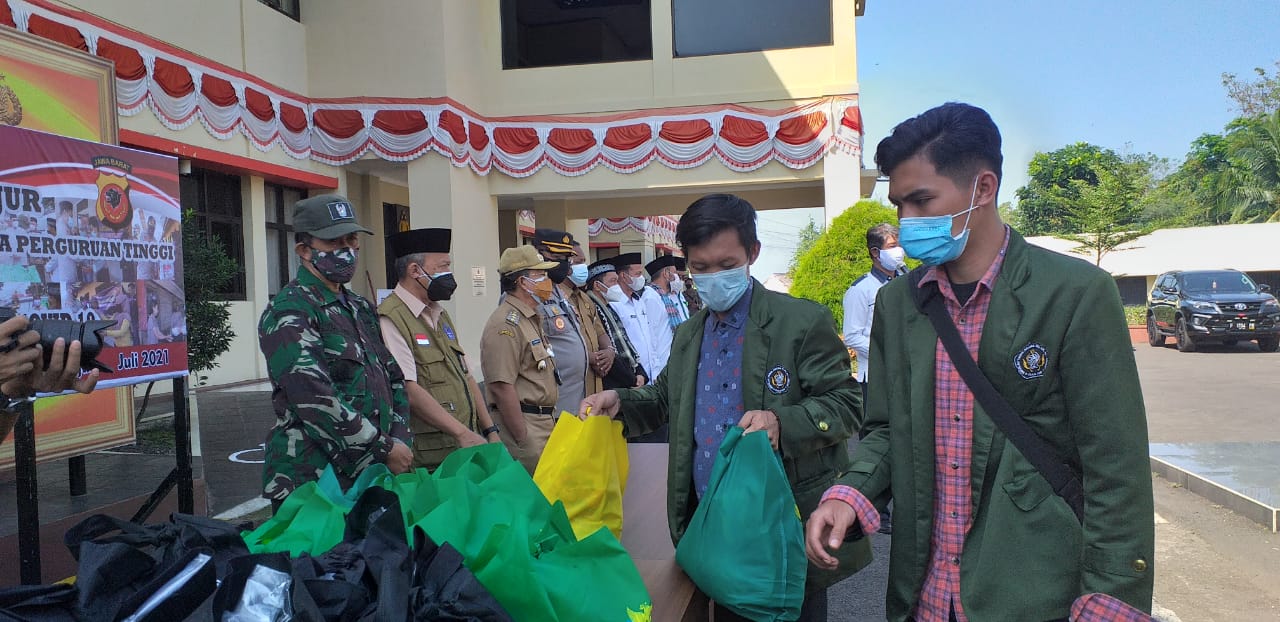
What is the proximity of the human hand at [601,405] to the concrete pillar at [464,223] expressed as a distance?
10.5 m

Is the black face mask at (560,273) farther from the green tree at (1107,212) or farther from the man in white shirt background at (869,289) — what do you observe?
the green tree at (1107,212)

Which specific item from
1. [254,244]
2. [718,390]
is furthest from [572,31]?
[718,390]

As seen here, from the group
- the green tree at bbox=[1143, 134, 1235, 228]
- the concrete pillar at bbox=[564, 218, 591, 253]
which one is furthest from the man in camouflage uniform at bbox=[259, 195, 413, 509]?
the green tree at bbox=[1143, 134, 1235, 228]

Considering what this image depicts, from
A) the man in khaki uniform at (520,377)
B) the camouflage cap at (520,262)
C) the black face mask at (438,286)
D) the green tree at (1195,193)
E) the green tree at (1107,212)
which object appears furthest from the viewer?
the green tree at (1195,193)

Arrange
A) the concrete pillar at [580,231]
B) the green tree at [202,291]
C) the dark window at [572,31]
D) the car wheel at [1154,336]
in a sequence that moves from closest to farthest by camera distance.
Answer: the green tree at [202,291]
the dark window at [572,31]
the car wheel at [1154,336]
the concrete pillar at [580,231]

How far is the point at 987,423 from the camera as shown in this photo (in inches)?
63.0

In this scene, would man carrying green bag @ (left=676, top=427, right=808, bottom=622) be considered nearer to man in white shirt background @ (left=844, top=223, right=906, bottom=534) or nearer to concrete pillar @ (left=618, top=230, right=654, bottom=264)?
man in white shirt background @ (left=844, top=223, right=906, bottom=534)

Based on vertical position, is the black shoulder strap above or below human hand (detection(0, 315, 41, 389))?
below

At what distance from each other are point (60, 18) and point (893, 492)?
942 centimetres

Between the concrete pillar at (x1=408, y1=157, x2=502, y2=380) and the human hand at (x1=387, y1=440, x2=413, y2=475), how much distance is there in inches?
384

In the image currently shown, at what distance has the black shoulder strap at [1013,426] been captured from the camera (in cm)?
154

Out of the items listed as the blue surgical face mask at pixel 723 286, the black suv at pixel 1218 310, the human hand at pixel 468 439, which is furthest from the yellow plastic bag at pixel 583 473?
the black suv at pixel 1218 310

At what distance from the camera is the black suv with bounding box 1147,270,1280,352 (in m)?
15.8

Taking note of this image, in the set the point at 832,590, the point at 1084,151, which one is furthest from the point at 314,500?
the point at 1084,151
